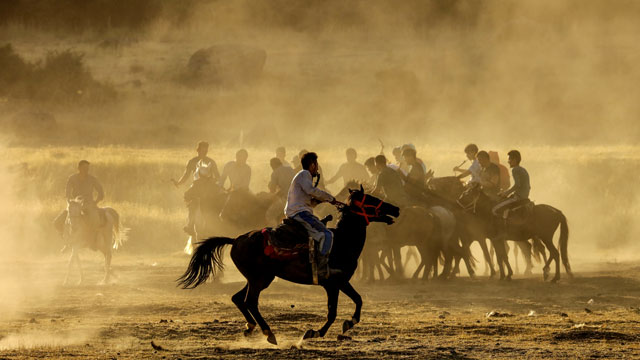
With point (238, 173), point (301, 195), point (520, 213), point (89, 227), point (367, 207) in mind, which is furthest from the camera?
point (238, 173)

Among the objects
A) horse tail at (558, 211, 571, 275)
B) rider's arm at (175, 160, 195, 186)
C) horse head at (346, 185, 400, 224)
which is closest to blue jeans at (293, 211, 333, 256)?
horse head at (346, 185, 400, 224)

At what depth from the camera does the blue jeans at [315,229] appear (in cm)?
1451

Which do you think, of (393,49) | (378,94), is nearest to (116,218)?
(378,94)

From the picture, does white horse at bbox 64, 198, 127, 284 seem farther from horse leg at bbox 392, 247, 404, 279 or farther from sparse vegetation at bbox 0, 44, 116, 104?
sparse vegetation at bbox 0, 44, 116, 104

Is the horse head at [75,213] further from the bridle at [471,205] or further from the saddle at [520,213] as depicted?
the saddle at [520,213]

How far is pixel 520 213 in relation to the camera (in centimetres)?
2308

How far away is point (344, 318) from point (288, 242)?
3497mm

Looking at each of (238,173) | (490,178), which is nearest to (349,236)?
(490,178)

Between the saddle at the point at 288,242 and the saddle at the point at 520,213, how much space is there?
9179mm

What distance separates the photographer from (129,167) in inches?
1645

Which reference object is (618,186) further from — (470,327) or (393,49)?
(393,49)

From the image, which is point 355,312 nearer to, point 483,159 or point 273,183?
point 273,183

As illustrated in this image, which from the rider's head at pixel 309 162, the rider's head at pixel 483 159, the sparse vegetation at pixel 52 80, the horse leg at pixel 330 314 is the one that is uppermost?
the sparse vegetation at pixel 52 80

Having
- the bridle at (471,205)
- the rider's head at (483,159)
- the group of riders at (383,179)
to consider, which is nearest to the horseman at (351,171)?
the group of riders at (383,179)
